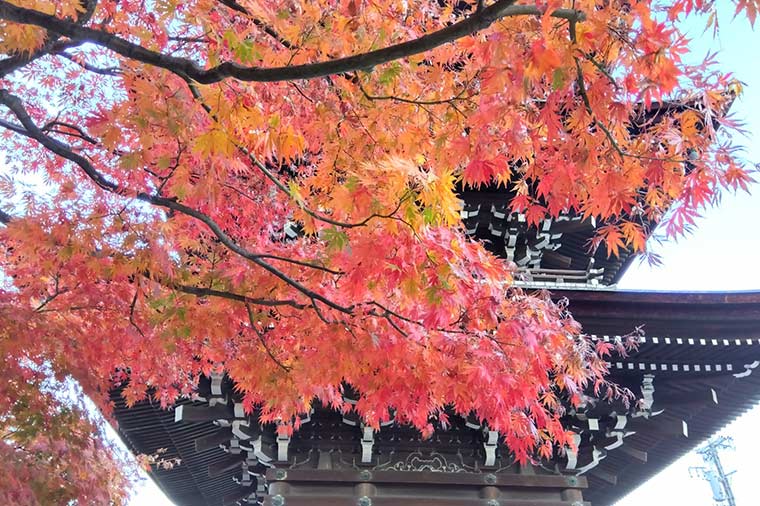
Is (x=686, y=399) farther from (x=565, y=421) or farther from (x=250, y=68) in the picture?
(x=250, y=68)

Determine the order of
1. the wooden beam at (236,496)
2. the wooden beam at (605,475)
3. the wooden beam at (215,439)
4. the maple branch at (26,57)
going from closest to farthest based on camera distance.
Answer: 1. the maple branch at (26,57)
2. the wooden beam at (215,439)
3. the wooden beam at (605,475)
4. the wooden beam at (236,496)

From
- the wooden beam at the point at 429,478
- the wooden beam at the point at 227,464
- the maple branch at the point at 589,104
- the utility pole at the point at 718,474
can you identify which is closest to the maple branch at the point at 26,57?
the maple branch at the point at 589,104

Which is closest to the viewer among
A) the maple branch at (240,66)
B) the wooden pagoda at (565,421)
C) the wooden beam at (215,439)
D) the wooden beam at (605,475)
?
the maple branch at (240,66)

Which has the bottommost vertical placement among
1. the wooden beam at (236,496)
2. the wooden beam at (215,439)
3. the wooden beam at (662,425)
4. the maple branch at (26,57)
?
the wooden beam at (236,496)

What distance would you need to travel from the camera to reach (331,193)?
410cm

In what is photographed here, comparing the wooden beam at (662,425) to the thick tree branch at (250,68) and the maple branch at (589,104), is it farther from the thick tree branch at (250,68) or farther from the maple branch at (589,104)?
the thick tree branch at (250,68)

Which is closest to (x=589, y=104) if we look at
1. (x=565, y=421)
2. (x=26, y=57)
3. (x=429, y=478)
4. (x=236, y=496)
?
(x=26, y=57)

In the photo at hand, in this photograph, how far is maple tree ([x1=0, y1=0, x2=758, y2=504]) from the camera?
2.86 metres

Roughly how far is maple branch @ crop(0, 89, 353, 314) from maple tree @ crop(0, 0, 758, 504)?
21 millimetres

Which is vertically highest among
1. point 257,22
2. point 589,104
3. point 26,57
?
point 257,22

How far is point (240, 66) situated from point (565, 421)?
5184mm

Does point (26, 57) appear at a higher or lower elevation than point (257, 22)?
lower

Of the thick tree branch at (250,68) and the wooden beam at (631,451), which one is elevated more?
the thick tree branch at (250,68)

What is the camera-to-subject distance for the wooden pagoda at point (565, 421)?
18.4 feet
